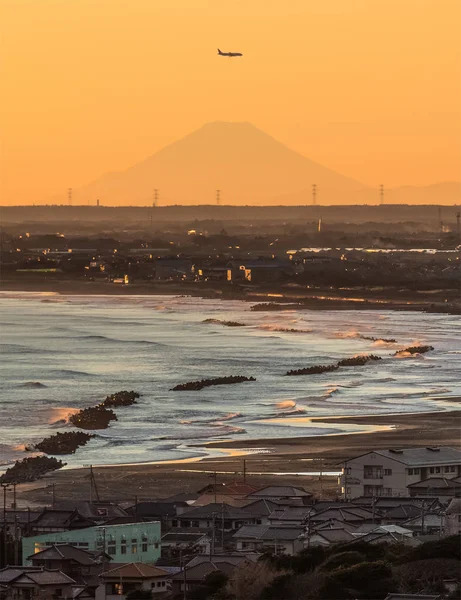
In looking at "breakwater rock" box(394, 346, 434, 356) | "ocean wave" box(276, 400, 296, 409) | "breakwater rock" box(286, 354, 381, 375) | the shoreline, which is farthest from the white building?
the shoreline

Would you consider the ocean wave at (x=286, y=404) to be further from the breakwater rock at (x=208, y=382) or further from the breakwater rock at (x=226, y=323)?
the breakwater rock at (x=226, y=323)

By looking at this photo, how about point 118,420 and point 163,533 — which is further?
point 118,420

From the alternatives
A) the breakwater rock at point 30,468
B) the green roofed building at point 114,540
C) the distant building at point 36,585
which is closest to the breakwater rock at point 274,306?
the breakwater rock at point 30,468

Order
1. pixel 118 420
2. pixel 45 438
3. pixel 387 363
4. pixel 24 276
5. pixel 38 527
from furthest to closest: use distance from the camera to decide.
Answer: pixel 24 276, pixel 387 363, pixel 118 420, pixel 45 438, pixel 38 527

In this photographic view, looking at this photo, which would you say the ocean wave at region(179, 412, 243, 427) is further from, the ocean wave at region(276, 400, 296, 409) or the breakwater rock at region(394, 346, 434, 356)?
the breakwater rock at region(394, 346, 434, 356)

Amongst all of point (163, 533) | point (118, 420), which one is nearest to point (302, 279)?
point (118, 420)

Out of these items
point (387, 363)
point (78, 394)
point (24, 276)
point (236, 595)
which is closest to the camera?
point (236, 595)

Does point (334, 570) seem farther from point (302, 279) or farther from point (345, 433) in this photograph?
point (302, 279)
